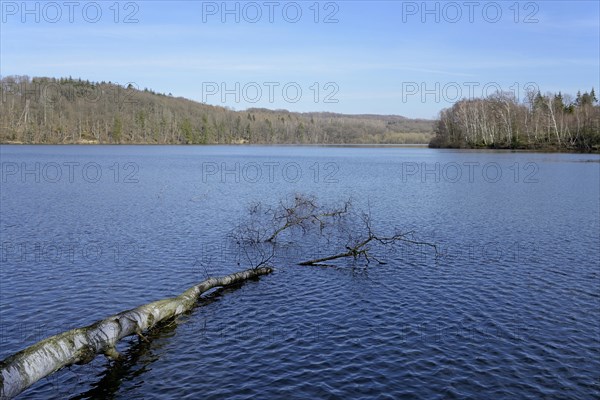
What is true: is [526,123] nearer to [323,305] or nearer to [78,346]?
[323,305]

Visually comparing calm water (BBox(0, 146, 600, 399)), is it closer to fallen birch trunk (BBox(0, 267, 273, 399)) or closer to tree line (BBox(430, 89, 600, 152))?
fallen birch trunk (BBox(0, 267, 273, 399))

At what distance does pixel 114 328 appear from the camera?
14609 mm

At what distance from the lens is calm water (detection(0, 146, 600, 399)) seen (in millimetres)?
13766

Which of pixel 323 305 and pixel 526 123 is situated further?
pixel 526 123

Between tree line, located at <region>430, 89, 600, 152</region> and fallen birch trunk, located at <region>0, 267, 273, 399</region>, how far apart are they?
Result: 129907 mm

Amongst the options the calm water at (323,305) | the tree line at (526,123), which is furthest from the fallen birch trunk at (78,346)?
the tree line at (526,123)

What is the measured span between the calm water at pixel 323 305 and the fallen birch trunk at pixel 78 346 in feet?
2.31

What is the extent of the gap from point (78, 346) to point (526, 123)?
148m

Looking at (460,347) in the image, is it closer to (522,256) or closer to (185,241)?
(522,256)

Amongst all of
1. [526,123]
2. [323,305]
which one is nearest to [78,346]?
[323,305]

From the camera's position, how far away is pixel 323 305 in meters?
20.2

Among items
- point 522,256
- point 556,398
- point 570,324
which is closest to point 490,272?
A: point 522,256

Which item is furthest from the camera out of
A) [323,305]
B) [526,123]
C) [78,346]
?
[526,123]

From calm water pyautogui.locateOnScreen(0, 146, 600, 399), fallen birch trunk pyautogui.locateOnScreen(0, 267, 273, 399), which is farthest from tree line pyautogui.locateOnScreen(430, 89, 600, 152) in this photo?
fallen birch trunk pyautogui.locateOnScreen(0, 267, 273, 399)
